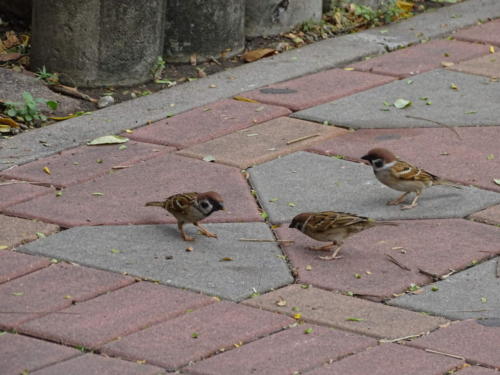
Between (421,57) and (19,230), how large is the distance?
15.7ft

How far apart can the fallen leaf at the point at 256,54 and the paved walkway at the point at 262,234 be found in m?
0.22

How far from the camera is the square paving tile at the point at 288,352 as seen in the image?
525 centimetres

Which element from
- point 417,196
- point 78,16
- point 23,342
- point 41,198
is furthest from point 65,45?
point 23,342

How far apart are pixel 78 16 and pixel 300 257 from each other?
3.39 m

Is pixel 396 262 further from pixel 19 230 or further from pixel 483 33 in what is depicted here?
pixel 483 33

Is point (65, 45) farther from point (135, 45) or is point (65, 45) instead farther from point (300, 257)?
point (300, 257)

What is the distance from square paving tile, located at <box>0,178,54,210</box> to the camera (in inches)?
288

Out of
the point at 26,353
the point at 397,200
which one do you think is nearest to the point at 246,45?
the point at 397,200

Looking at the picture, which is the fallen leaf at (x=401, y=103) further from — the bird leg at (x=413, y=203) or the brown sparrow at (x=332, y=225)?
the brown sparrow at (x=332, y=225)

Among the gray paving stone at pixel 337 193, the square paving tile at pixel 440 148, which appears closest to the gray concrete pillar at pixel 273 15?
the square paving tile at pixel 440 148

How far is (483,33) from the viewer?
11117 millimetres

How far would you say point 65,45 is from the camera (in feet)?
30.0

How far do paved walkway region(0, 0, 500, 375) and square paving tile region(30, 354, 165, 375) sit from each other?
0.01 meters

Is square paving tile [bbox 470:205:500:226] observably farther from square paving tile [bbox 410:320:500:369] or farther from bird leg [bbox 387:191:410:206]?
square paving tile [bbox 410:320:500:369]
